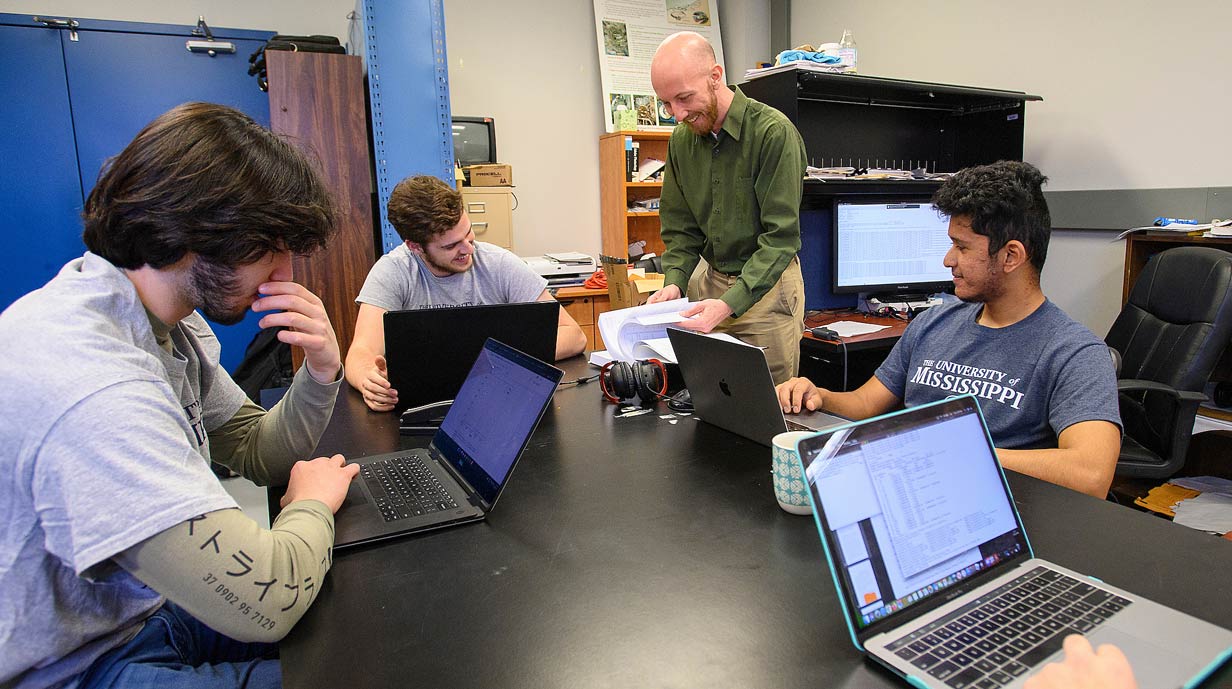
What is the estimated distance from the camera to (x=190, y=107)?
35.3 inches

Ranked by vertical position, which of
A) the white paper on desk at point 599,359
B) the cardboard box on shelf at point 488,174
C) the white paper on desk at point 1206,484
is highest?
the cardboard box on shelf at point 488,174

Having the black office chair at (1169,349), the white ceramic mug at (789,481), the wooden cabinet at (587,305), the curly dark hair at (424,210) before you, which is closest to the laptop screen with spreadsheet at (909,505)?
the white ceramic mug at (789,481)

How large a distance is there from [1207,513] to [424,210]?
97.1 inches

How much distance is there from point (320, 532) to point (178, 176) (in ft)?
1.54

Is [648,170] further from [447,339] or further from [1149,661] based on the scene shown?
[1149,661]

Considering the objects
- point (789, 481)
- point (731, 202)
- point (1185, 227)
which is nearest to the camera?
point (789, 481)

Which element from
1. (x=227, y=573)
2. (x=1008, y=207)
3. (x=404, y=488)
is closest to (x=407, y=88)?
(x=404, y=488)

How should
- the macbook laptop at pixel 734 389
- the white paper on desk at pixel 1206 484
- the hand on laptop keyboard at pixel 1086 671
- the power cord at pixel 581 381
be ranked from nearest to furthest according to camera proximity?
1. the hand on laptop keyboard at pixel 1086 671
2. the macbook laptop at pixel 734 389
3. the power cord at pixel 581 381
4. the white paper on desk at pixel 1206 484

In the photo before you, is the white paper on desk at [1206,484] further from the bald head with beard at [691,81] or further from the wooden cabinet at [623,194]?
the wooden cabinet at [623,194]

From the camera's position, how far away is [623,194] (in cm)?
470

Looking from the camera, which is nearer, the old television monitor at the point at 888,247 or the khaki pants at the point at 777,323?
the khaki pants at the point at 777,323

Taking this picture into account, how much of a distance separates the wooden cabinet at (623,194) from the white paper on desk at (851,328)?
2101mm

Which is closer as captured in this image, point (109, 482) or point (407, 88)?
point (109, 482)

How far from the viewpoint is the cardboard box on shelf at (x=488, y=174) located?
409 centimetres
